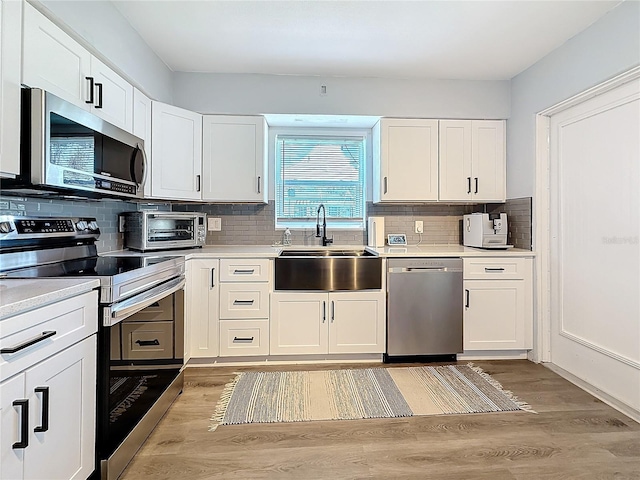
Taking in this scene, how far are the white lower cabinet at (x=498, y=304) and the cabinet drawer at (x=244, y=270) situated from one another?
1.63 metres

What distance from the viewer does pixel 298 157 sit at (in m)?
3.71

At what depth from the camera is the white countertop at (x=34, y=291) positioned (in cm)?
105

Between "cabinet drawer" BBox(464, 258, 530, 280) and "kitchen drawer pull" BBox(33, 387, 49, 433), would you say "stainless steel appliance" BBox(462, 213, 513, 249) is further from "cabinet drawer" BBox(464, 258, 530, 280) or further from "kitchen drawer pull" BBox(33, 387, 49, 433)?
"kitchen drawer pull" BBox(33, 387, 49, 433)

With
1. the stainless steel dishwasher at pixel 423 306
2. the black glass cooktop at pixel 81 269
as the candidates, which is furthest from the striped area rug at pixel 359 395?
the black glass cooktop at pixel 81 269

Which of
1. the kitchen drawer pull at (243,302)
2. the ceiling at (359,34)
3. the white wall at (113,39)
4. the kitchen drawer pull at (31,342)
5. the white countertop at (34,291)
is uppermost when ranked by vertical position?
the ceiling at (359,34)

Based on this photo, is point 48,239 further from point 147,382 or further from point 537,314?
point 537,314

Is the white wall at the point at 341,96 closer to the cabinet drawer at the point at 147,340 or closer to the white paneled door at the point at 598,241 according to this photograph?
the white paneled door at the point at 598,241

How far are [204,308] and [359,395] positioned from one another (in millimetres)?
1329

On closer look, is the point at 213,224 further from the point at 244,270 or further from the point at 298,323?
the point at 298,323

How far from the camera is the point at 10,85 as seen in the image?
4.70 feet

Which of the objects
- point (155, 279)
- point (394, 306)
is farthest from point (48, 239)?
point (394, 306)

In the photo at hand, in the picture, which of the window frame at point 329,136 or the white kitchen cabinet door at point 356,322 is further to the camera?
the window frame at point 329,136

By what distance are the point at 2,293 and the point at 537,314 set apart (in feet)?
11.0

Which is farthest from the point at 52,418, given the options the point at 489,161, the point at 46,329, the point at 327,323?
the point at 489,161
